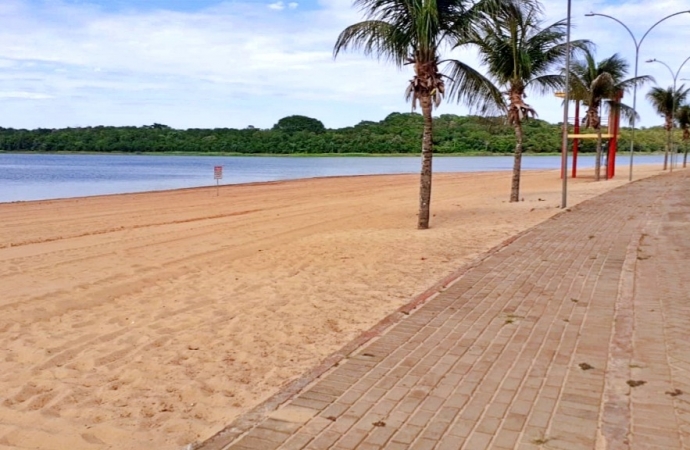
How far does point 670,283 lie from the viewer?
753 centimetres

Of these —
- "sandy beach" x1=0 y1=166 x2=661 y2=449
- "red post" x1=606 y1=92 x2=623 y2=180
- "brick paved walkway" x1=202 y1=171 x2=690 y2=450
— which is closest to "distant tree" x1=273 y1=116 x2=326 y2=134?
"red post" x1=606 y1=92 x2=623 y2=180

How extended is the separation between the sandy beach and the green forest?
99.6 meters

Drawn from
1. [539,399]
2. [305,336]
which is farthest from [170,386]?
[539,399]

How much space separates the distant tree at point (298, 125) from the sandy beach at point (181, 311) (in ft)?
369

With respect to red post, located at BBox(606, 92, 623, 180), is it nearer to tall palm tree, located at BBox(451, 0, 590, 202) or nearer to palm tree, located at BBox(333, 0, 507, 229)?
tall palm tree, located at BBox(451, 0, 590, 202)

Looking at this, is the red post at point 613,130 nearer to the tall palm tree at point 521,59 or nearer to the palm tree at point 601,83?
the palm tree at point 601,83

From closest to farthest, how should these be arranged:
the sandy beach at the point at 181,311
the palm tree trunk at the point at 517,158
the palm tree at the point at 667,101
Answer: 1. the sandy beach at the point at 181,311
2. the palm tree trunk at the point at 517,158
3. the palm tree at the point at 667,101

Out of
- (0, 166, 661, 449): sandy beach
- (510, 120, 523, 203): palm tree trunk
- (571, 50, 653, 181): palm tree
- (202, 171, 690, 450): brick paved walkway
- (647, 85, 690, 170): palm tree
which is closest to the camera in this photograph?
(202, 171, 690, 450): brick paved walkway

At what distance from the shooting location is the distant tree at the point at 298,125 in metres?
127

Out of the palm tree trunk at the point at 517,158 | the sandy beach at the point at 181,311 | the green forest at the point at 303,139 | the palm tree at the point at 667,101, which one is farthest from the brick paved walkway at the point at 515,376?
the green forest at the point at 303,139

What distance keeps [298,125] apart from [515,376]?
12708 cm

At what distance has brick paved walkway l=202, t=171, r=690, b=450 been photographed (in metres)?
3.59

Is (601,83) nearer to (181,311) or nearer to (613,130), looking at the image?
(613,130)

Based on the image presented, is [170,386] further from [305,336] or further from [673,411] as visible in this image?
[673,411]
